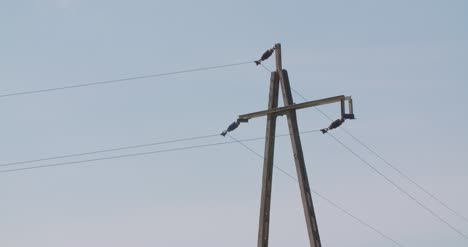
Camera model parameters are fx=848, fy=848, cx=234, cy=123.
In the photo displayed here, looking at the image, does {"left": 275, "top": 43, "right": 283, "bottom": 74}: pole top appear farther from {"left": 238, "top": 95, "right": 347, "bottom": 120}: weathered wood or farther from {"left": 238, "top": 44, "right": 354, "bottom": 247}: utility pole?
{"left": 238, "top": 95, "right": 347, "bottom": 120}: weathered wood

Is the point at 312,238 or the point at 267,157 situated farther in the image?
the point at 267,157

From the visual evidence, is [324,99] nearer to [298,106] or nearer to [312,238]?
[298,106]

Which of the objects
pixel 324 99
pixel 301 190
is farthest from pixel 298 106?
pixel 301 190

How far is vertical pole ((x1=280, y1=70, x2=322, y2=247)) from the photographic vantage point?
19125 mm

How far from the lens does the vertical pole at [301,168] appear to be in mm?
19125

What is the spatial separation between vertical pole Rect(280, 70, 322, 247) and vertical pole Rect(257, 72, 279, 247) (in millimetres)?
265

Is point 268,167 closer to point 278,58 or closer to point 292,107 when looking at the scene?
point 292,107

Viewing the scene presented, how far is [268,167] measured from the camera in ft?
66.7

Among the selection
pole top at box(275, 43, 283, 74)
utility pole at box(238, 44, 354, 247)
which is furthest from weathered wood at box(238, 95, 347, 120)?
pole top at box(275, 43, 283, 74)

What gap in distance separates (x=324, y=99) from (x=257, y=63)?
9.68 ft

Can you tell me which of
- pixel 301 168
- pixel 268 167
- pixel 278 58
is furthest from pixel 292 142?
pixel 278 58

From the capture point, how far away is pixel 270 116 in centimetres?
2069

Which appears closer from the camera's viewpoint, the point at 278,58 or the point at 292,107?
the point at 292,107

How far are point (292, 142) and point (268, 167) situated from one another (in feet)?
2.83
